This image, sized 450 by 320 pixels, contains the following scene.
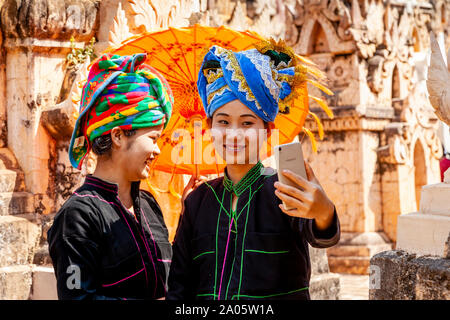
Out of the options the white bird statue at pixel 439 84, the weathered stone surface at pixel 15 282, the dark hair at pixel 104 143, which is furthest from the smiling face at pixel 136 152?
the weathered stone surface at pixel 15 282

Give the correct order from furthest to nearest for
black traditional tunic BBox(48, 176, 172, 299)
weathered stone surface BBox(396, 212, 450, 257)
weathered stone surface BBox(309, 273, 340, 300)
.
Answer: weathered stone surface BBox(309, 273, 340, 300)
weathered stone surface BBox(396, 212, 450, 257)
black traditional tunic BBox(48, 176, 172, 299)

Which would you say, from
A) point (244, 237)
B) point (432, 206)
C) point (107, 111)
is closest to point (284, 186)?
point (244, 237)

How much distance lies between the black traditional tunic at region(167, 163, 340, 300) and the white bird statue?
3.65 ft

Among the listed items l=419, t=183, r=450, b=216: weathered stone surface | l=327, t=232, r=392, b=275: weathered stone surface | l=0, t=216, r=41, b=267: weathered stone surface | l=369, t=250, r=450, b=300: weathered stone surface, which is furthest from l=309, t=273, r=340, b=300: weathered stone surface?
l=327, t=232, r=392, b=275: weathered stone surface

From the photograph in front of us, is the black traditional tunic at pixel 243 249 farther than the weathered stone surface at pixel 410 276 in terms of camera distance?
No

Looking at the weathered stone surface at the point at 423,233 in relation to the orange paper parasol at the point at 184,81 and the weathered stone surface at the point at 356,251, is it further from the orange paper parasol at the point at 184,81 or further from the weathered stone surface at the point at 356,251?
the weathered stone surface at the point at 356,251

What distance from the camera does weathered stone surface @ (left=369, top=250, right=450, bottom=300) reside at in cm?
269

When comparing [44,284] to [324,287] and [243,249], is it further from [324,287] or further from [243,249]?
[243,249]

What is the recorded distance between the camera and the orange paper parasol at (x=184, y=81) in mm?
3369

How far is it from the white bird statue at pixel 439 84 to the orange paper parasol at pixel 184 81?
20.4 inches

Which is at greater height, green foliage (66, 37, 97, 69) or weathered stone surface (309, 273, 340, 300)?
green foliage (66, 37, 97, 69)

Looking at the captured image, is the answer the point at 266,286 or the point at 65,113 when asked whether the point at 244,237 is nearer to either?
the point at 266,286

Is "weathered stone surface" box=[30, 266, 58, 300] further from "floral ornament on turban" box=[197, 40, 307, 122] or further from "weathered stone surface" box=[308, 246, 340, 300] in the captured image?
"floral ornament on turban" box=[197, 40, 307, 122]

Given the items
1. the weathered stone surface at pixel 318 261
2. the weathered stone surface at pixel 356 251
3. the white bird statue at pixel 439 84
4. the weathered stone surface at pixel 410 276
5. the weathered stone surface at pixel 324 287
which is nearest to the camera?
the weathered stone surface at pixel 410 276
